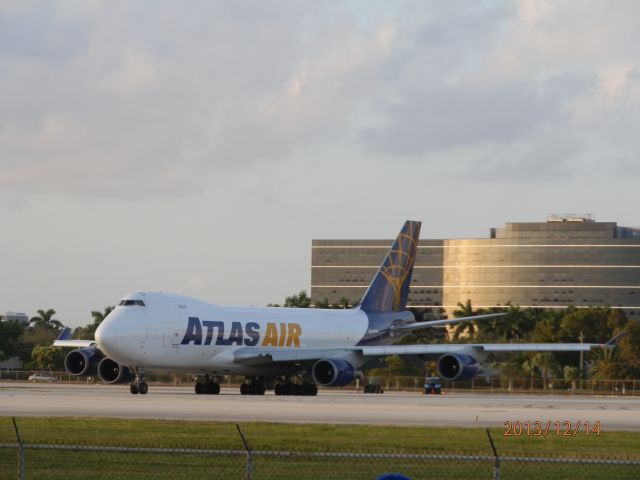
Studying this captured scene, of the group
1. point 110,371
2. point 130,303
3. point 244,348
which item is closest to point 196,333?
point 130,303

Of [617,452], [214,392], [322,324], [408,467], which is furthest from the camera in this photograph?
[322,324]

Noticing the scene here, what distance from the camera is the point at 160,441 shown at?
28703mm

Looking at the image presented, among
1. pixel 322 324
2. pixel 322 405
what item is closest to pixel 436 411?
pixel 322 405

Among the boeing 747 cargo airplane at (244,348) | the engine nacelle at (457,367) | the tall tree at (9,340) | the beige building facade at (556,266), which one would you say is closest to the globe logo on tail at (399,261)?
the boeing 747 cargo airplane at (244,348)

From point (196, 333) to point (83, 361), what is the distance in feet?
25.1

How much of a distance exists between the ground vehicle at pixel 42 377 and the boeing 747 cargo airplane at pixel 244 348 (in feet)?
89.2

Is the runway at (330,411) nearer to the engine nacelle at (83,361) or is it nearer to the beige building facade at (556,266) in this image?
the engine nacelle at (83,361)

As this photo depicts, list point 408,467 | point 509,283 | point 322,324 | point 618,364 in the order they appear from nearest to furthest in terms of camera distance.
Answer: point 408,467 < point 322,324 < point 618,364 < point 509,283

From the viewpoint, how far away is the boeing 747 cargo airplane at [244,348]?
58812mm

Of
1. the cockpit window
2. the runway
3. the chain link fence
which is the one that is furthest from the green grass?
the cockpit window

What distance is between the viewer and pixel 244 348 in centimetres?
6338

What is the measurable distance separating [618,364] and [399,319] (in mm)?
30182

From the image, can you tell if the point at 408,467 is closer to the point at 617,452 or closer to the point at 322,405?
the point at 617,452
